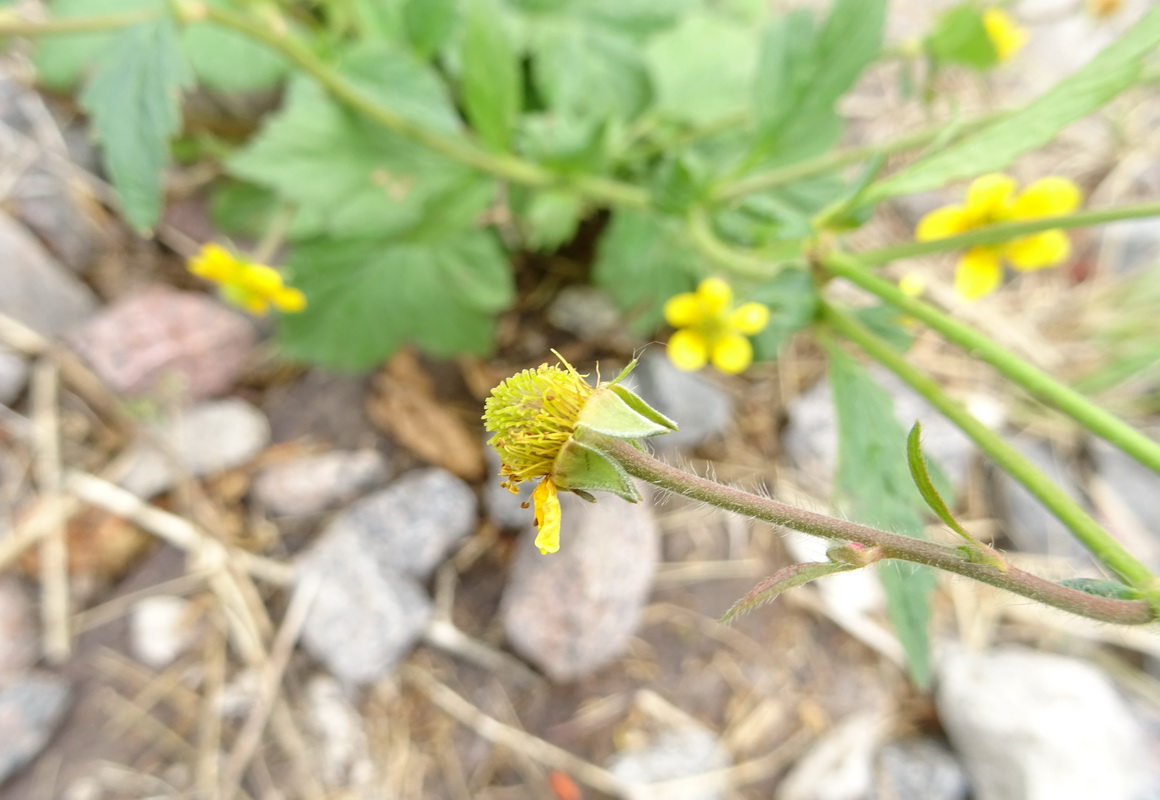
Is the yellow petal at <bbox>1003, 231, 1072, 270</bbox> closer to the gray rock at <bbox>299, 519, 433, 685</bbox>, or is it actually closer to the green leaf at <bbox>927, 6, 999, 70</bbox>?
the green leaf at <bbox>927, 6, 999, 70</bbox>

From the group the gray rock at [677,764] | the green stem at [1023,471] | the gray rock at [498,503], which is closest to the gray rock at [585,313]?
the gray rock at [498,503]

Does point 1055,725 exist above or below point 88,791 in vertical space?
above

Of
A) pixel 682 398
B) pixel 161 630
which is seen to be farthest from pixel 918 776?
pixel 161 630

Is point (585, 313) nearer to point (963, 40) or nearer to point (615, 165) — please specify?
point (615, 165)

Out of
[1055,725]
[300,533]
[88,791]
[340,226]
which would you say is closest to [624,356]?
[340,226]

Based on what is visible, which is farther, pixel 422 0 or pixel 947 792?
pixel 947 792

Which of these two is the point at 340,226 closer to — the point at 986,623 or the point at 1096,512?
the point at 986,623

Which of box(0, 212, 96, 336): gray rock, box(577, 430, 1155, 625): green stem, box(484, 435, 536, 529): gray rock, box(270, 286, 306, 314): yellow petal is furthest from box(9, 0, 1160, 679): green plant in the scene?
box(0, 212, 96, 336): gray rock

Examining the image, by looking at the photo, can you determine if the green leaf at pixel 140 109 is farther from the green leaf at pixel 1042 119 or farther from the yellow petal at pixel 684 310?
the green leaf at pixel 1042 119
